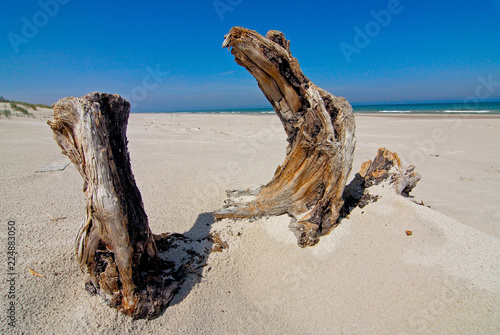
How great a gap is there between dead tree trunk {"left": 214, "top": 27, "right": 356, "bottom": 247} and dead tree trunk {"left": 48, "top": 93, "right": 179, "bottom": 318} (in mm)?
1526

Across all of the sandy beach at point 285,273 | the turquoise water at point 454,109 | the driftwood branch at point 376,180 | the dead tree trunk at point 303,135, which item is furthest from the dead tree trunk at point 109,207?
the turquoise water at point 454,109

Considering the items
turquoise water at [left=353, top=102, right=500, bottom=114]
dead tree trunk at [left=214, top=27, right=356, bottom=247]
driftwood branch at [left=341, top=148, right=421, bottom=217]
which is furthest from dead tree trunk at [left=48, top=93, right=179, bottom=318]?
turquoise water at [left=353, top=102, right=500, bottom=114]

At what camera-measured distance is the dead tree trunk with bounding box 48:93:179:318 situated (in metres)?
2.06

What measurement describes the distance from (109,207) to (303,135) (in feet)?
7.40

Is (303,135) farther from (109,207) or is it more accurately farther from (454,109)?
(454,109)

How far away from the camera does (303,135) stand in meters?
3.39

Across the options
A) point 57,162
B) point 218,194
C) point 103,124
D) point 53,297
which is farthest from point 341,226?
point 57,162

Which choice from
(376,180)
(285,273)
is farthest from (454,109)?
(285,273)

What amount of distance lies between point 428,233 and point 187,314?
2800 mm

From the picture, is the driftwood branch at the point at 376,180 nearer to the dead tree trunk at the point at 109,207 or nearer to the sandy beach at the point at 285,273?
the sandy beach at the point at 285,273

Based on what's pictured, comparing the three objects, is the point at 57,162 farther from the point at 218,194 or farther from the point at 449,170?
the point at 449,170

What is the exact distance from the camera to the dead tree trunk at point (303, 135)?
10.3ft

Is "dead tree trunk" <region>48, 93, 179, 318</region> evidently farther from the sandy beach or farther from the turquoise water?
the turquoise water

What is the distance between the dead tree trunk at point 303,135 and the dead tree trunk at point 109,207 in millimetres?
1526
